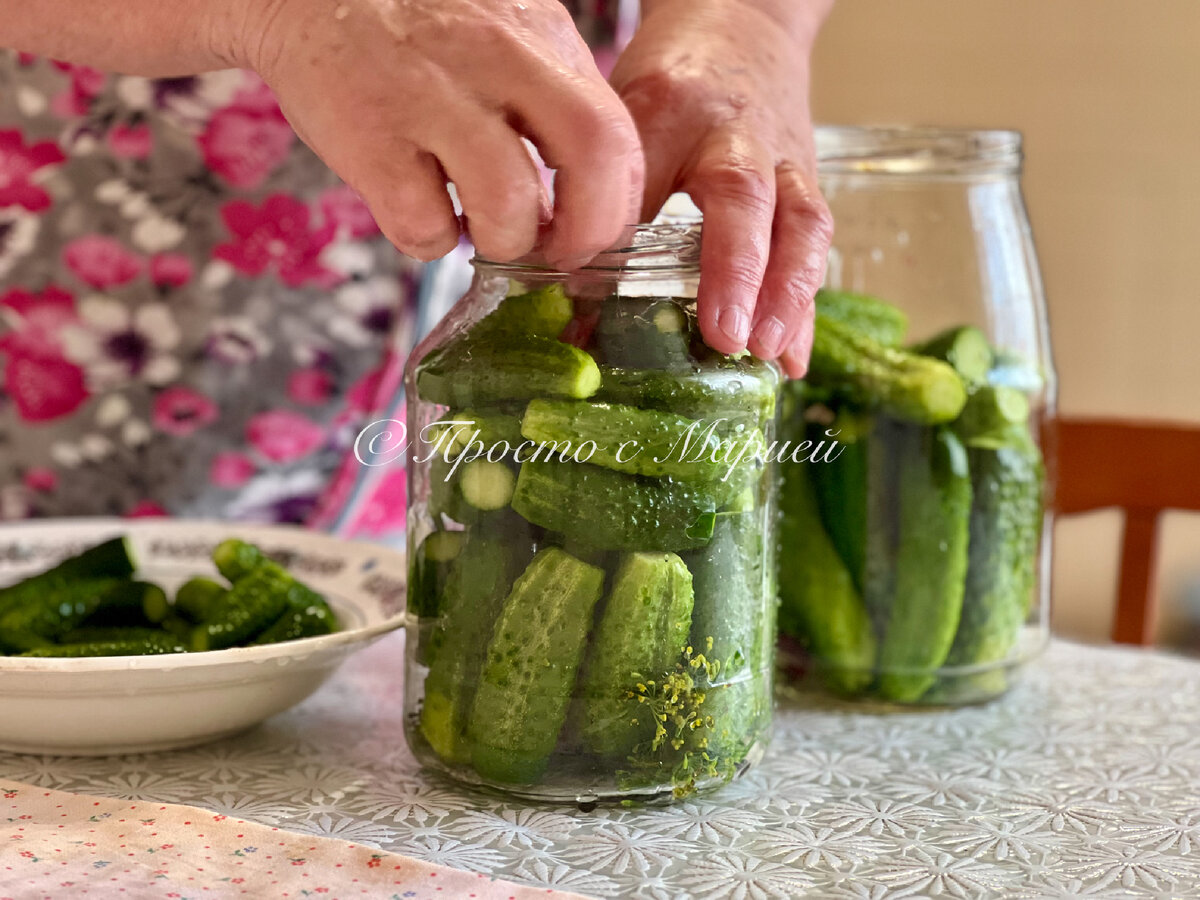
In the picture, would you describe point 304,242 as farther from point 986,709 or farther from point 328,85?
point 986,709

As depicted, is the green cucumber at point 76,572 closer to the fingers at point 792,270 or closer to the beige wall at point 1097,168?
the fingers at point 792,270

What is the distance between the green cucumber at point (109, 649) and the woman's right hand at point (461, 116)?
0.31m

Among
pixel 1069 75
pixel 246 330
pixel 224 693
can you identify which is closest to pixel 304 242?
pixel 246 330

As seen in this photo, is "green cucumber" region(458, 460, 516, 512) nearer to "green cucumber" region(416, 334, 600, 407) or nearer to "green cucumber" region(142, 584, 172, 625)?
"green cucumber" region(416, 334, 600, 407)

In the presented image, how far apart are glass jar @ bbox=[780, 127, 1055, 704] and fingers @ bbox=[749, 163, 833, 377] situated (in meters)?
0.12

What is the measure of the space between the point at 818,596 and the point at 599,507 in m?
0.29

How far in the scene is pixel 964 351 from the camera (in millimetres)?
855

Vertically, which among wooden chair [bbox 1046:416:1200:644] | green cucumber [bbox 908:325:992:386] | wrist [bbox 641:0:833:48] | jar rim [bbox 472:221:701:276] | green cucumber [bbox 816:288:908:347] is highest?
wrist [bbox 641:0:833:48]

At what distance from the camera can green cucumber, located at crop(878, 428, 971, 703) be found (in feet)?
2.77

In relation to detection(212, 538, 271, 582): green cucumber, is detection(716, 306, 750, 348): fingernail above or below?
above

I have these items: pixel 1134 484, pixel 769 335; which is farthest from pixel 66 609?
pixel 1134 484

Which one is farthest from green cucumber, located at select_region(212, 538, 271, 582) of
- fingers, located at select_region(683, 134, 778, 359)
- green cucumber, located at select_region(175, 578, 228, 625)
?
fingers, located at select_region(683, 134, 778, 359)

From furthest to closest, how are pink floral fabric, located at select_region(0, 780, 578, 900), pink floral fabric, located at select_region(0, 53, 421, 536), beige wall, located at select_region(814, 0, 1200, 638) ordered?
1. beige wall, located at select_region(814, 0, 1200, 638)
2. pink floral fabric, located at select_region(0, 53, 421, 536)
3. pink floral fabric, located at select_region(0, 780, 578, 900)

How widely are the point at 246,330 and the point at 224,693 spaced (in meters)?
0.59
